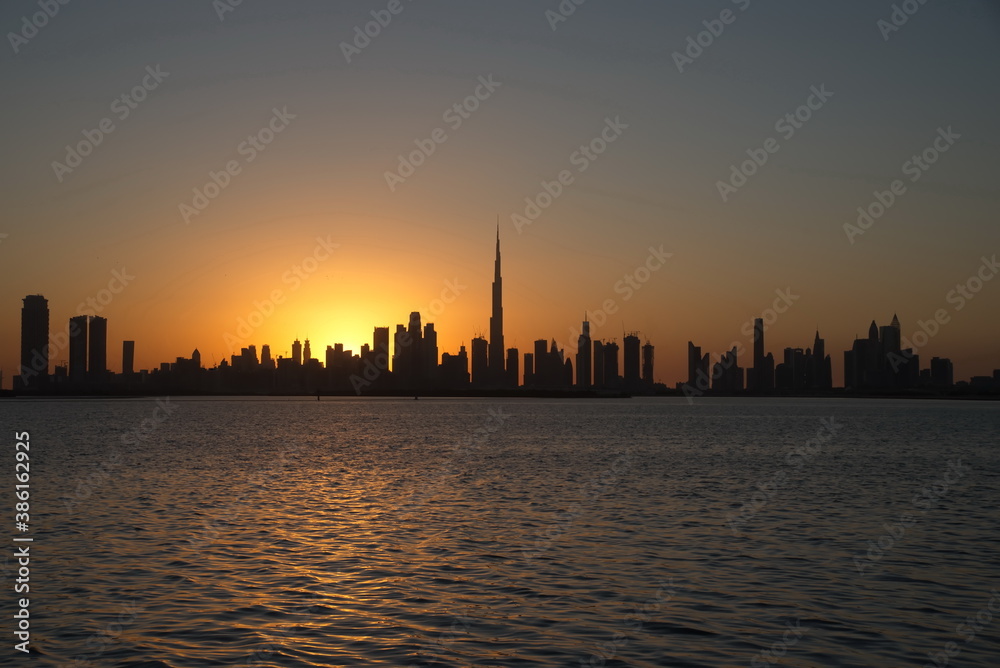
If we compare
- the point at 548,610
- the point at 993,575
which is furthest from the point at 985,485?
the point at 548,610

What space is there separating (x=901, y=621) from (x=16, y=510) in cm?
3551

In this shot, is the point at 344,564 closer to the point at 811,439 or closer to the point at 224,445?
the point at 224,445

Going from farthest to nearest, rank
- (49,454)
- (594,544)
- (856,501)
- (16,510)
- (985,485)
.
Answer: (49,454)
(985,485)
(856,501)
(16,510)
(594,544)

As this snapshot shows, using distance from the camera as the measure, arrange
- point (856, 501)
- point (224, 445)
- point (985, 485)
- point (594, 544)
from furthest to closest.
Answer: point (224, 445)
point (985, 485)
point (856, 501)
point (594, 544)

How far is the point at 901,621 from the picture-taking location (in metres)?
21.6

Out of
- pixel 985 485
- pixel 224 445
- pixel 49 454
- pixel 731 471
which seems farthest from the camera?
pixel 224 445

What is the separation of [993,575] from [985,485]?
1264 inches

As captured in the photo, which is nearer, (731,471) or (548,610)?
(548,610)

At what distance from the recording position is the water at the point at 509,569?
19328mm

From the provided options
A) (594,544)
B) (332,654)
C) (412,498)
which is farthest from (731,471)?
(332,654)

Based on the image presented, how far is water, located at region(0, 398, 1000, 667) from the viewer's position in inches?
761

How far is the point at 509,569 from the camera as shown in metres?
27.5

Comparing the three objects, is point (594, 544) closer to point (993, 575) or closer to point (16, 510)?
point (993, 575)

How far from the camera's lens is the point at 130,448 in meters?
88.9
